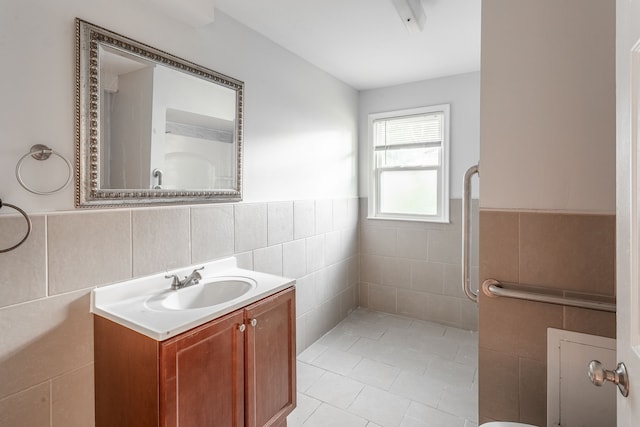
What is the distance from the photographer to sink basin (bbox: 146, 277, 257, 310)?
1529 mm

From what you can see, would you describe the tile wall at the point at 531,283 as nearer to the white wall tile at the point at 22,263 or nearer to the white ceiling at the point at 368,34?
the white ceiling at the point at 368,34

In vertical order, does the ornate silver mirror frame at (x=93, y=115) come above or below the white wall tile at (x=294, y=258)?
above

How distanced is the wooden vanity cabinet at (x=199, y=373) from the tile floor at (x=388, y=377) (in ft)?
1.66

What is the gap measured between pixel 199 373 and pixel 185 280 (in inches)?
21.5

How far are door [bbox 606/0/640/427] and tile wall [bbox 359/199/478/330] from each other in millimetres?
2295

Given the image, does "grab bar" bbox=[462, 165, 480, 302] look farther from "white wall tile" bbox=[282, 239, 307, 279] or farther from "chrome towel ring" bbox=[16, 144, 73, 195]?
"chrome towel ring" bbox=[16, 144, 73, 195]

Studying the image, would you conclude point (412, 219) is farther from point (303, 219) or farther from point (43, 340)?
point (43, 340)

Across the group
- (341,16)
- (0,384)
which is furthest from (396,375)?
(341,16)

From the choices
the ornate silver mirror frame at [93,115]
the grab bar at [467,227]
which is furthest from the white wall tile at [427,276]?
the ornate silver mirror frame at [93,115]

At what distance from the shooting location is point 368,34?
226cm

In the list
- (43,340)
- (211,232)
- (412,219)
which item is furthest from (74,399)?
(412,219)

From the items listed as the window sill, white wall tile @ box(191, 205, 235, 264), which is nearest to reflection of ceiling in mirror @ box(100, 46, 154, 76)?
white wall tile @ box(191, 205, 235, 264)

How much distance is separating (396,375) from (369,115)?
262 centimetres

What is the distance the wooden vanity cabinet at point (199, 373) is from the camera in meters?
1.14
